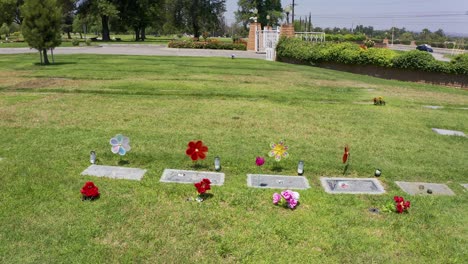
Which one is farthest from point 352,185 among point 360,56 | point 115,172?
point 360,56

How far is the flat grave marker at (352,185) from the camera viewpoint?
4516 mm

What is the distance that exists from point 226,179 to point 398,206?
199 centimetres

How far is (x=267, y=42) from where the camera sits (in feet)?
90.6

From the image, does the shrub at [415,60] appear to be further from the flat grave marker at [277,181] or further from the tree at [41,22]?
the tree at [41,22]

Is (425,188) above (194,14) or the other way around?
the other way around

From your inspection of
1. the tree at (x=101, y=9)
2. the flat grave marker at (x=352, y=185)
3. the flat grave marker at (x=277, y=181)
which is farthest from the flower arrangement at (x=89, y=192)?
the tree at (x=101, y=9)

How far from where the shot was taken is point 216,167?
4.98 meters

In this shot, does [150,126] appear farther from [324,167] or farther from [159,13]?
[159,13]

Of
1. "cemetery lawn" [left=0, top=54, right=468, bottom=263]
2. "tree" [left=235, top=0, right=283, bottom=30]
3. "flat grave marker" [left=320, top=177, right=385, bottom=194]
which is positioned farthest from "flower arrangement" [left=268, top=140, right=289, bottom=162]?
"tree" [left=235, top=0, right=283, bottom=30]

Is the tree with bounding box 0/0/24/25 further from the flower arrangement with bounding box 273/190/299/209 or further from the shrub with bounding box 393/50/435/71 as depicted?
the flower arrangement with bounding box 273/190/299/209

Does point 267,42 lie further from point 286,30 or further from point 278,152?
point 278,152

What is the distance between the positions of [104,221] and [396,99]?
954cm

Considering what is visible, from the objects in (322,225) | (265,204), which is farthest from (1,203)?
(322,225)

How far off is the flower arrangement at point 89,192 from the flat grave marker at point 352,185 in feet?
8.68
